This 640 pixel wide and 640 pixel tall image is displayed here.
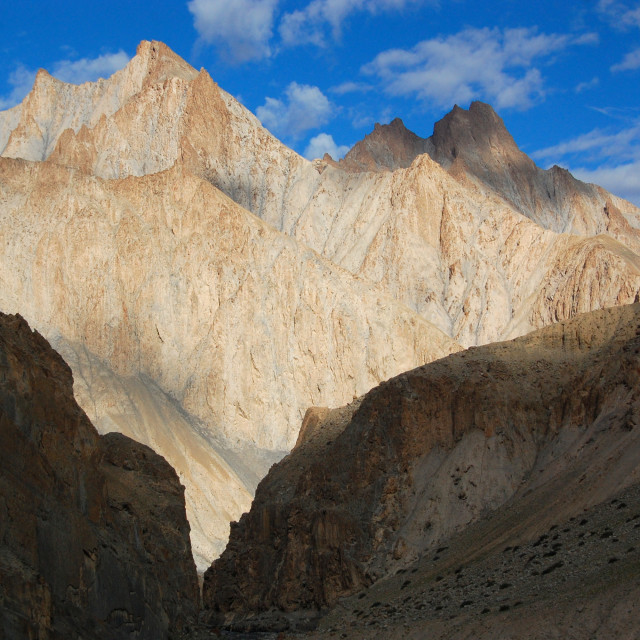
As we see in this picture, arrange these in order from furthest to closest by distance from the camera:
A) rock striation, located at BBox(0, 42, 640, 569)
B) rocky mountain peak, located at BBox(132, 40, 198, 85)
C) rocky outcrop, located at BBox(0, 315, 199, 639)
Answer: rocky mountain peak, located at BBox(132, 40, 198, 85) < rock striation, located at BBox(0, 42, 640, 569) < rocky outcrop, located at BBox(0, 315, 199, 639)

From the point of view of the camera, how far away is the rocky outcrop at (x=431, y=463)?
50156mm

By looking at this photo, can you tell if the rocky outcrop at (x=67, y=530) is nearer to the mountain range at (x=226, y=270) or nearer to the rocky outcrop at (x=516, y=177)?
the mountain range at (x=226, y=270)

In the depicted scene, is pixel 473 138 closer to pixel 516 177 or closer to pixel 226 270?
pixel 516 177

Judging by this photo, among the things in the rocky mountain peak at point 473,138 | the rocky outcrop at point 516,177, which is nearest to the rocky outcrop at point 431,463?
the rocky outcrop at point 516,177

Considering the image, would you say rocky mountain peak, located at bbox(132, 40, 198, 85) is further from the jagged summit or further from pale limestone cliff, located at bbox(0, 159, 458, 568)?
pale limestone cliff, located at bbox(0, 159, 458, 568)

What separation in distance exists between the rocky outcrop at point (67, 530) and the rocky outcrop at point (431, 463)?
7.37 metres

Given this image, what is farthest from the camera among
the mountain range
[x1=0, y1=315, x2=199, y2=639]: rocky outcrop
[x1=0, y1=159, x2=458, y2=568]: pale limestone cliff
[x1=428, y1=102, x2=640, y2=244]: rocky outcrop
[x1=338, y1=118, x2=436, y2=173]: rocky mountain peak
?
[x1=338, y1=118, x2=436, y2=173]: rocky mountain peak

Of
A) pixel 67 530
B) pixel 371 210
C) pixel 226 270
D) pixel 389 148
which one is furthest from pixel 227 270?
pixel 389 148

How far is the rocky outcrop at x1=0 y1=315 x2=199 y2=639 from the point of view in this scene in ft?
106

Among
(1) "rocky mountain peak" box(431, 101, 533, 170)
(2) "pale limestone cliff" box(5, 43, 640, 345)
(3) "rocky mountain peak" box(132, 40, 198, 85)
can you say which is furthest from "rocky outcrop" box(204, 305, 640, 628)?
(1) "rocky mountain peak" box(431, 101, 533, 170)

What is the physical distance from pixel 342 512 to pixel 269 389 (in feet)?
176

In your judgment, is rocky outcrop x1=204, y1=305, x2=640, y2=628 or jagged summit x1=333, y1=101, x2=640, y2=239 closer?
rocky outcrop x1=204, y1=305, x2=640, y2=628

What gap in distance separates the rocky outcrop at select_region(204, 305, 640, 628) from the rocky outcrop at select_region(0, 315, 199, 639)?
24.2 feet

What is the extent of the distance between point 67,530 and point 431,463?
22.5 metres
